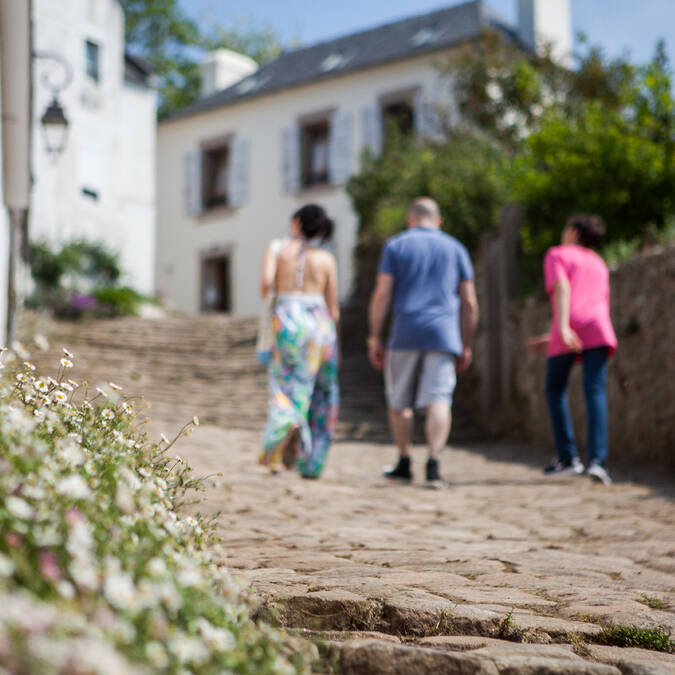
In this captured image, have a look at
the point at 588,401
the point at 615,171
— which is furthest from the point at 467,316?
the point at 615,171

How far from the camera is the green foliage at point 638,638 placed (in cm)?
240

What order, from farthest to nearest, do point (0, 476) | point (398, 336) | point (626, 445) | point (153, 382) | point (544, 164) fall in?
point (153, 382) → point (544, 164) → point (626, 445) → point (398, 336) → point (0, 476)

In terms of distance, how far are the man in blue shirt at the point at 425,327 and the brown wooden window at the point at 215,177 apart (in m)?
18.8

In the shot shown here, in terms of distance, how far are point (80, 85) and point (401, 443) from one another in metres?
15.6

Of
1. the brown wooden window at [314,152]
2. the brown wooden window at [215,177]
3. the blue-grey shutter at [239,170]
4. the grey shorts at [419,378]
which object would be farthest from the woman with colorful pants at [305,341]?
the brown wooden window at [215,177]

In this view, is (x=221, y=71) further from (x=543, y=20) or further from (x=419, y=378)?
(x=419, y=378)

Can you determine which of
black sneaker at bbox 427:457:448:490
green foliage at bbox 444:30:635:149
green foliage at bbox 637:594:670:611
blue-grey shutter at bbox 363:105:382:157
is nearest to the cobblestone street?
green foliage at bbox 637:594:670:611

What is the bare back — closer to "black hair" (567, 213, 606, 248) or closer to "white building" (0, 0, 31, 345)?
"black hair" (567, 213, 606, 248)

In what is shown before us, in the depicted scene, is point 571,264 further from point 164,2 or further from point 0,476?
point 164,2

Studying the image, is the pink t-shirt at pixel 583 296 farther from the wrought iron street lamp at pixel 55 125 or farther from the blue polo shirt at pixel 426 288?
the wrought iron street lamp at pixel 55 125

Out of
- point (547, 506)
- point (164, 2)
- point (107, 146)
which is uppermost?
point (164, 2)

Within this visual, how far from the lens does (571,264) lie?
637 centimetres

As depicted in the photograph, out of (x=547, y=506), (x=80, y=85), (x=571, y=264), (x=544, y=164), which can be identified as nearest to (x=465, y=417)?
(x=544, y=164)

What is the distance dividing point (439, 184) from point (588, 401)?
6.89m
